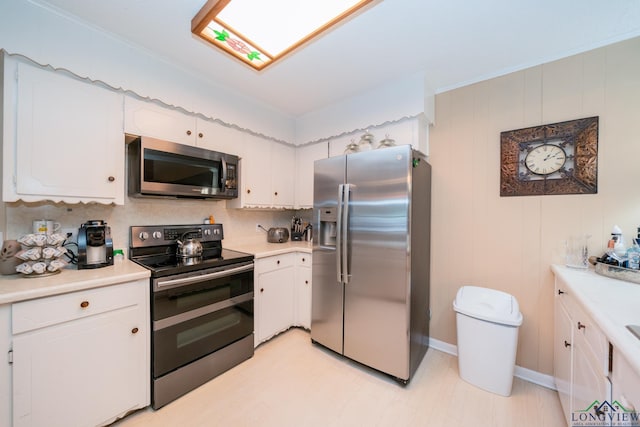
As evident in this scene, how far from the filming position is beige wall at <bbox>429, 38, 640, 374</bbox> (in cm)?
158

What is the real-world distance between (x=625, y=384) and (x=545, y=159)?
1.60 m

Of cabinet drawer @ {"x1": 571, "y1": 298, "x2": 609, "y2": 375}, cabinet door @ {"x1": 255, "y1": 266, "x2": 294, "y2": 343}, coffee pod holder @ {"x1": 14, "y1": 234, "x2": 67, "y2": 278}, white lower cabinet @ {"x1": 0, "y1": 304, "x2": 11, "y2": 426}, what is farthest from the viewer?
cabinet door @ {"x1": 255, "y1": 266, "x2": 294, "y2": 343}

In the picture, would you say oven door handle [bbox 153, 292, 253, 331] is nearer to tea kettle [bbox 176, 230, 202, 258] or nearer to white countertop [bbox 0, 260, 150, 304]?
white countertop [bbox 0, 260, 150, 304]

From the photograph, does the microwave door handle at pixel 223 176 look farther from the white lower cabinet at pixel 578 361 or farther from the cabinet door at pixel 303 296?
the white lower cabinet at pixel 578 361

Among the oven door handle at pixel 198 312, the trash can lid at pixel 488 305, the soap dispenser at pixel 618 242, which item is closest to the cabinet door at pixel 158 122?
the oven door handle at pixel 198 312

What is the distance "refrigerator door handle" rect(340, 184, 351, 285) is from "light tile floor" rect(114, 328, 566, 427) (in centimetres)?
80

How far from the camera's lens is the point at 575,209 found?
171cm

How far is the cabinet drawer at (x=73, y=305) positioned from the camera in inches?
44.1

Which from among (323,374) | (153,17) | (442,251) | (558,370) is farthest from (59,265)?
(558,370)

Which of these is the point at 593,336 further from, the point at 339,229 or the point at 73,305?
the point at 73,305

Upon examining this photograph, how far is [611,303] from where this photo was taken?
104cm

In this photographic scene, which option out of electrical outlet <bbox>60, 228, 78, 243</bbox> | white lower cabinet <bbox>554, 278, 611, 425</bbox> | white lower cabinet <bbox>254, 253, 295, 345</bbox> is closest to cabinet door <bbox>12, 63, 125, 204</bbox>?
electrical outlet <bbox>60, 228, 78, 243</bbox>

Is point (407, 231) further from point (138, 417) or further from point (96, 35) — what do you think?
point (96, 35)

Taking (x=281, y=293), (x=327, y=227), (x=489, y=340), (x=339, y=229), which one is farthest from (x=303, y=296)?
(x=489, y=340)
